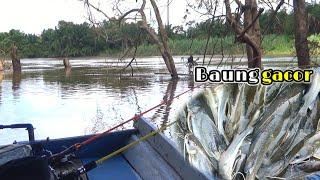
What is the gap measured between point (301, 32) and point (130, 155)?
3354mm

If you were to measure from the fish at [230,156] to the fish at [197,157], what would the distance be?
90 millimetres

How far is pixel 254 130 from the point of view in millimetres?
5488

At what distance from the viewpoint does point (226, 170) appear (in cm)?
482

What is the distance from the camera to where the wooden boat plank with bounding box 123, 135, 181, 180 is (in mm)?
4598

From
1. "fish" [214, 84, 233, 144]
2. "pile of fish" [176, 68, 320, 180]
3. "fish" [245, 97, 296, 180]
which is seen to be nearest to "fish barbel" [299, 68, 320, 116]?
"pile of fish" [176, 68, 320, 180]

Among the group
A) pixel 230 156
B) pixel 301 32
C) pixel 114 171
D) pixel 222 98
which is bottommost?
pixel 114 171

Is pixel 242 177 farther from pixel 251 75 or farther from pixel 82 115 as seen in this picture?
pixel 82 115

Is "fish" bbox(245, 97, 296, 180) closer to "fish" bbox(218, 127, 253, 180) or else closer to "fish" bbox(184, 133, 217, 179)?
"fish" bbox(218, 127, 253, 180)

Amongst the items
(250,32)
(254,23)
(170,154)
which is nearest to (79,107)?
(250,32)

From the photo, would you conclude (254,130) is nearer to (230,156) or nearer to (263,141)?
(263,141)

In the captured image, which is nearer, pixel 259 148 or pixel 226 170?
pixel 226 170

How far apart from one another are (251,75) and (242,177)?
66.5 inches

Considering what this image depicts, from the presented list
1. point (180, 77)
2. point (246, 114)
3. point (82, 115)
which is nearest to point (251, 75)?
point (246, 114)

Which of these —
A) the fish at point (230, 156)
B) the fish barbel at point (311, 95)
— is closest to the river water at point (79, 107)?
the fish at point (230, 156)
